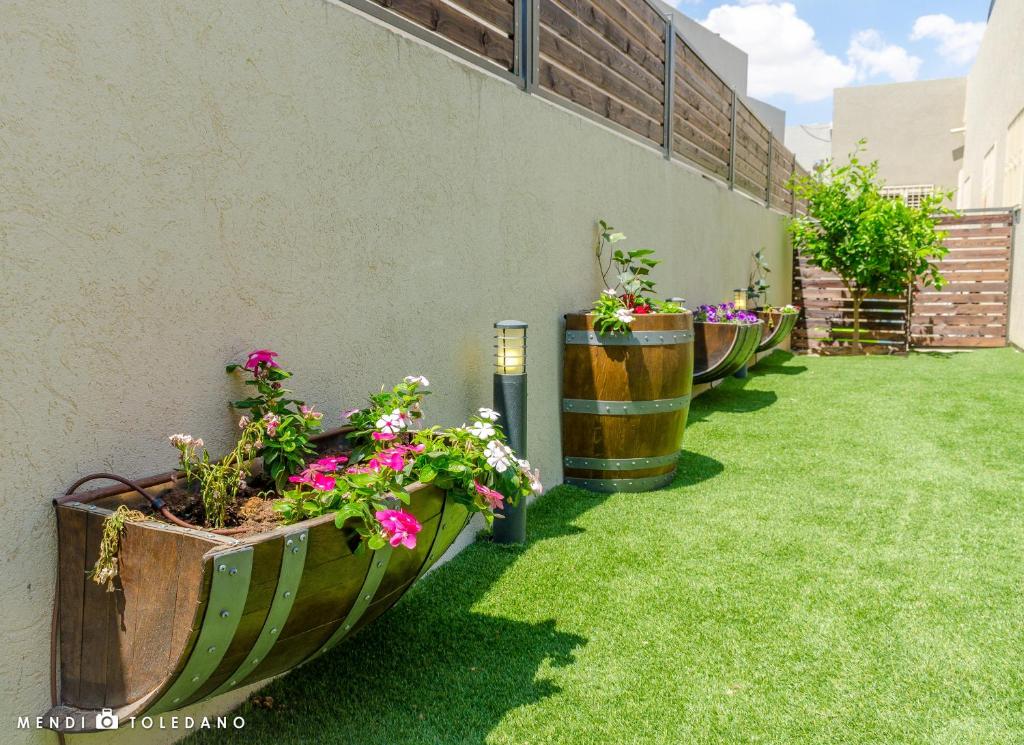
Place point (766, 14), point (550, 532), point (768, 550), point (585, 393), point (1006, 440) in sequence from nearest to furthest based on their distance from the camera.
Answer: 1. point (768, 550)
2. point (550, 532)
3. point (585, 393)
4. point (1006, 440)
5. point (766, 14)

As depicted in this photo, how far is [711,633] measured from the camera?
2.35m

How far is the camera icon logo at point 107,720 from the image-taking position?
4.57 feet

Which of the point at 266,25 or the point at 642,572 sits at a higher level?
the point at 266,25

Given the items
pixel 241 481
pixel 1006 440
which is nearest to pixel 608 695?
pixel 241 481

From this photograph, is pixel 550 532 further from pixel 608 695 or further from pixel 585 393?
pixel 608 695

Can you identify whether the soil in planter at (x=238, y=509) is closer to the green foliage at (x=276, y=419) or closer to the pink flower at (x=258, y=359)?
the green foliage at (x=276, y=419)

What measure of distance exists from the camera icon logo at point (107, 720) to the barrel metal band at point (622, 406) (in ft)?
8.70

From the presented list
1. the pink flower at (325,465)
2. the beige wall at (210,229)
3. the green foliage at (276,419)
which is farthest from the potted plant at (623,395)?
the pink flower at (325,465)

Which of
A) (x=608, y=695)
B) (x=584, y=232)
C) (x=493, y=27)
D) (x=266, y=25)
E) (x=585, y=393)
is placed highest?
(x=493, y=27)

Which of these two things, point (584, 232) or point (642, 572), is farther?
point (584, 232)

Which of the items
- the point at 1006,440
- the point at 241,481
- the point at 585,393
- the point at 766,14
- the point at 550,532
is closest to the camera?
the point at 241,481

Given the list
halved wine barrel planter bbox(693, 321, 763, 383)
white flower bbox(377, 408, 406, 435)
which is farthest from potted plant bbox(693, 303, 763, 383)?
white flower bbox(377, 408, 406, 435)

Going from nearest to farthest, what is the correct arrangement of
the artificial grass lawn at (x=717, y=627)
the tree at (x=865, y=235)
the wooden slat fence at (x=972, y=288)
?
the artificial grass lawn at (x=717, y=627) < the tree at (x=865, y=235) < the wooden slat fence at (x=972, y=288)

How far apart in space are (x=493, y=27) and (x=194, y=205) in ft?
6.54
